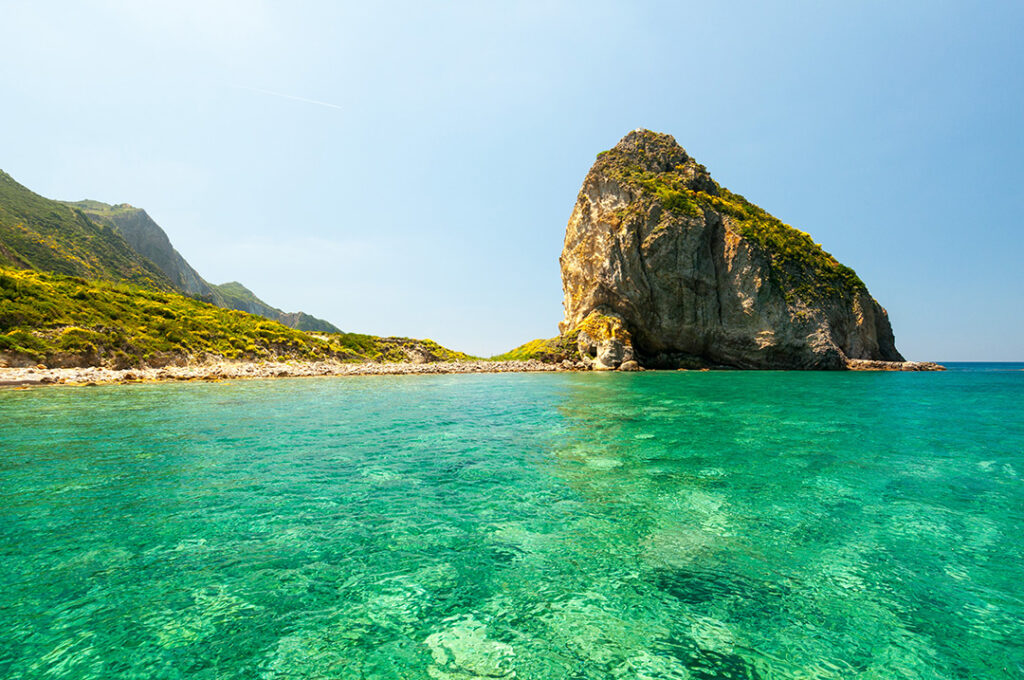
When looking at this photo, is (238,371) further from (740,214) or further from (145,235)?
(145,235)

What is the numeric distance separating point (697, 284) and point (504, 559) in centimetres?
6547

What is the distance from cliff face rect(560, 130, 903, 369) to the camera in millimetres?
60625

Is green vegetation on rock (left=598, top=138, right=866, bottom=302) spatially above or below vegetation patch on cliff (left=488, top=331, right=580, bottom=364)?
above

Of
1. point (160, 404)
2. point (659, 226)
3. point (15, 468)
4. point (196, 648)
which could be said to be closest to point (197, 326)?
point (160, 404)

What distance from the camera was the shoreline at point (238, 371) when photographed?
2509 cm

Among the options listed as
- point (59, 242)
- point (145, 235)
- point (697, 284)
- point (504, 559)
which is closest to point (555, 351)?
point (697, 284)

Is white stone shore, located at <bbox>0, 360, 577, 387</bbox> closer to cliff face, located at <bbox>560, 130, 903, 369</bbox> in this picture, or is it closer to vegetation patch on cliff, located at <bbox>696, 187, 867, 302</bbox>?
cliff face, located at <bbox>560, 130, 903, 369</bbox>

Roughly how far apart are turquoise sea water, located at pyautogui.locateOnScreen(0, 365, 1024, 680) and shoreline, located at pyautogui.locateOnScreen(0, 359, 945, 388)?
19025 millimetres

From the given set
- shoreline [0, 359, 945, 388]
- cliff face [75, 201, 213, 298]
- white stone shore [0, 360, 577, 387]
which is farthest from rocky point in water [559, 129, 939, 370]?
cliff face [75, 201, 213, 298]

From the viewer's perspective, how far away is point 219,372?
35.6 m

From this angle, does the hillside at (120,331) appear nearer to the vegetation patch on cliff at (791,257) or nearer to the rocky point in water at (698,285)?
the rocky point in water at (698,285)

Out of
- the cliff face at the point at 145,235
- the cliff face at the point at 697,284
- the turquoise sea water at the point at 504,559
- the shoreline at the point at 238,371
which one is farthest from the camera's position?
Result: the cliff face at the point at 145,235

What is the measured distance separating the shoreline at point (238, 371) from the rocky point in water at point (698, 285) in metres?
7.04

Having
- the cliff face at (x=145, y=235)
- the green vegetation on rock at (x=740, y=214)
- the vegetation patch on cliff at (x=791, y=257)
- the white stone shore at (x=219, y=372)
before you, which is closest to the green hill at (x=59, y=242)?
the cliff face at (x=145, y=235)
